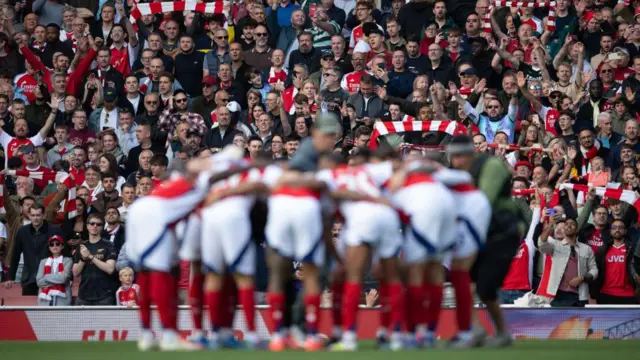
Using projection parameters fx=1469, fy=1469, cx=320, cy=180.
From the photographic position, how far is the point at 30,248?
21531mm

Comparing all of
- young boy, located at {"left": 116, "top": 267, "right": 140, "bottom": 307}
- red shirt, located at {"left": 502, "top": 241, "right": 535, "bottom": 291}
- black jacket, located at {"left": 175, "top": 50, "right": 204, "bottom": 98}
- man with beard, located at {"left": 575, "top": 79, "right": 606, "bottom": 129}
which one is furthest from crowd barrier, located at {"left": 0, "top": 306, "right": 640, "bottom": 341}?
black jacket, located at {"left": 175, "top": 50, "right": 204, "bottom": 98}

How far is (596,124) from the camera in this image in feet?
75.2

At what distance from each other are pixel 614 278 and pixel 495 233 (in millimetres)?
5548

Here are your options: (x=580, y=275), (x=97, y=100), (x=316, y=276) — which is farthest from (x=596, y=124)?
(x=316, y=276)

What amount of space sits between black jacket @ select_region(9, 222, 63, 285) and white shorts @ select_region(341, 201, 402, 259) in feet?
26.5

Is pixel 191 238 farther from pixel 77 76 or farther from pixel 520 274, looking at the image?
pixel 77 76

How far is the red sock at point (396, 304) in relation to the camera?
48.3ft

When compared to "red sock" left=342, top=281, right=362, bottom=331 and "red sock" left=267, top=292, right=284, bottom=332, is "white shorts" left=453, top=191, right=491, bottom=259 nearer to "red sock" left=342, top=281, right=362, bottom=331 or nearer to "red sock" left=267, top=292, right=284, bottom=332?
"red sock" left=342, top=281, right=362, bottom=331

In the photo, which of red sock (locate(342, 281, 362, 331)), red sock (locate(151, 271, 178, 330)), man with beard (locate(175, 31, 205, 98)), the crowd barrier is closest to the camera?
red sock (locate(342, 281, 362, 331))

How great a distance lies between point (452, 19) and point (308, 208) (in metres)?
12.1

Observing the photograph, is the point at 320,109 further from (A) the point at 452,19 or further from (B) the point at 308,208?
(B) the point at 308,208

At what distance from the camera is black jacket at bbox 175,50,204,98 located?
25.0 m

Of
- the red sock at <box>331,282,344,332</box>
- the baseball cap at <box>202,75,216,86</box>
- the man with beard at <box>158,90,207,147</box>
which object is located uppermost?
the baseball cap at <box>202,75,216,86</box>

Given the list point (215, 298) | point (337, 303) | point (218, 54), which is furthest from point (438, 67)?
point (215, 298)
